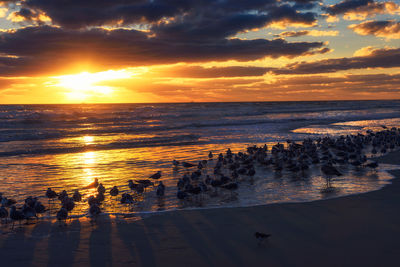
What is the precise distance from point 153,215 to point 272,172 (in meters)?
7.88

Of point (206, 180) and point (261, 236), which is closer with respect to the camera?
point (261, 236)

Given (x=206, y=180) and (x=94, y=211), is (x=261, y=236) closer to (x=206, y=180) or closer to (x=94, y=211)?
(x=94, y=211)

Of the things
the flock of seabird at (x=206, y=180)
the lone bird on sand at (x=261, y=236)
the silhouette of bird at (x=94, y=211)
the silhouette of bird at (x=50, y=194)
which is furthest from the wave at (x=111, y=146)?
the lone bird on sand at (x=261, y=236)

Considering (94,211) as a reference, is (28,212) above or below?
above

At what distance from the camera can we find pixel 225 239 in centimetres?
815

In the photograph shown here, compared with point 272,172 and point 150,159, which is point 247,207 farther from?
point 150,159

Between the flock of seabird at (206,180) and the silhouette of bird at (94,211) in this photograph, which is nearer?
the silhouette of bird at (94,211)

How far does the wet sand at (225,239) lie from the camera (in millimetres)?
7168

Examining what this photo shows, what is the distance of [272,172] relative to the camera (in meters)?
16.2

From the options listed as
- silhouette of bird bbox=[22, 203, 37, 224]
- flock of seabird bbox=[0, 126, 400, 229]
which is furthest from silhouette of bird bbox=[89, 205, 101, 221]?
silhouette of bird bbox=[22, 203, 37, 224]

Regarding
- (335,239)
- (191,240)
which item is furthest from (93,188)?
(335,239)

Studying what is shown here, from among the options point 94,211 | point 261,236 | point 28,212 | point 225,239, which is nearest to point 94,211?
point 94,211

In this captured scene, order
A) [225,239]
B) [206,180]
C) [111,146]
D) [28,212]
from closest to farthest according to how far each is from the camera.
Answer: [225,239]
[28,212]
[206,180]
[111,146]

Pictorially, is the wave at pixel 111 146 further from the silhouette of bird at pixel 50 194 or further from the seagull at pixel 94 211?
the seagull at pixel 94 211
